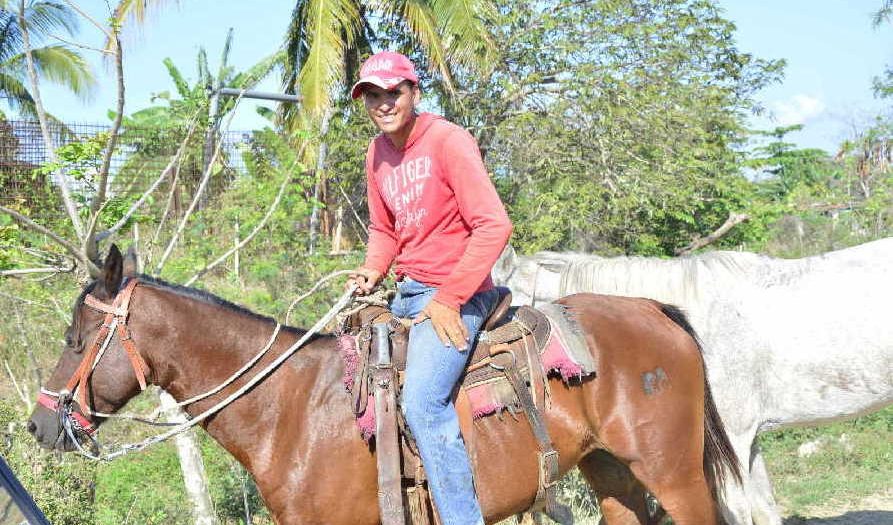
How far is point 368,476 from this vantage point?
320 cm

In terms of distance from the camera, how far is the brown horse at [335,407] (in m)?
3.11

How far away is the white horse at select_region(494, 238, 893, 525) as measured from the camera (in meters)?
4.61

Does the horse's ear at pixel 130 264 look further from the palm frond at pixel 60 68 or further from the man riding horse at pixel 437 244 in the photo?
the palm frond at pixel 60 68

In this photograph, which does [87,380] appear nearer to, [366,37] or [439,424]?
[439,424]

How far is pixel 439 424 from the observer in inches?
124

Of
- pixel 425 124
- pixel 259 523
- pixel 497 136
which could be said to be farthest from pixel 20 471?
pixel 497 136

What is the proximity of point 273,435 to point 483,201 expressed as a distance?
1266 mm

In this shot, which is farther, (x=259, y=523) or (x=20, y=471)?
(x=259, y=523)

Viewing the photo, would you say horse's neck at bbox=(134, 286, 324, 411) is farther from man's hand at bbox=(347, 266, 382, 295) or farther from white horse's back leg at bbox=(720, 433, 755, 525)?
white horse's back leg at bbox=(720, 433, 755, 525)

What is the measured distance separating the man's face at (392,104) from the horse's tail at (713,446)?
167 centimetres

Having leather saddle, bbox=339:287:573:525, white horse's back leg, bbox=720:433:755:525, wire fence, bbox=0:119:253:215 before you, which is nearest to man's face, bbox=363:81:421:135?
leather saddle, bbox=339:287:573:525

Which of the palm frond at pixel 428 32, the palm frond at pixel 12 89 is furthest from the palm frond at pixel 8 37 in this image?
the palm frond at pixel 428 32

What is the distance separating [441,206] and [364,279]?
1.88 ft

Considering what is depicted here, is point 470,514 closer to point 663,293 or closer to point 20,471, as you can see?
point 663,293
